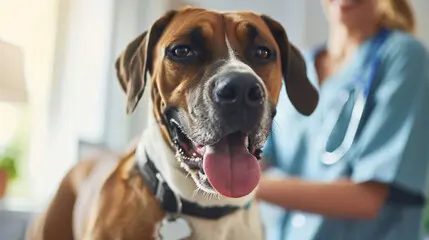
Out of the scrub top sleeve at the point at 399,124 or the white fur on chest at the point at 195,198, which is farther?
the scrub top sleeve at the point at 399,124

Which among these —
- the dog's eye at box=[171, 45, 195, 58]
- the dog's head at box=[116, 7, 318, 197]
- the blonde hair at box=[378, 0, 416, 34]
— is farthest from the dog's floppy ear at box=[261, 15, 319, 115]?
the blonde hair at box=[378, 0, 416, 34]

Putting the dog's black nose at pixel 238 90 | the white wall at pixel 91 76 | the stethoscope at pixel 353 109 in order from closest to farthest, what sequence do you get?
the dog's black nose at pixel 238 90
the white wall at pixel 91 76
the stethoscope at pixel 353 109

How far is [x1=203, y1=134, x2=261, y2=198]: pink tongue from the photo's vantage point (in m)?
0.67

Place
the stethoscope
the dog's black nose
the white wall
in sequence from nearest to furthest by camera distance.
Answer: the dog's black nose → the white wall → the stethoscope

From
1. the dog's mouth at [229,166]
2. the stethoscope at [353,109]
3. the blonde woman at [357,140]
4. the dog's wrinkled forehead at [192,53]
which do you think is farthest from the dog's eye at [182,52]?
the stethoscope at [353,109]

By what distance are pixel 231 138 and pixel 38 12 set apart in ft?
1.16

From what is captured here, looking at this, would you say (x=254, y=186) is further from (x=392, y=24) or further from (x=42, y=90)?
(x=392, y=24)

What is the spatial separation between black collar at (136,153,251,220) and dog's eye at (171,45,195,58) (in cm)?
13

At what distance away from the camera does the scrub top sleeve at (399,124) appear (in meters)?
0.92

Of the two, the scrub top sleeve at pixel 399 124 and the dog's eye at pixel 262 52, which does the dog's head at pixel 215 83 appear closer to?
the dog's eye at pixel 262 52

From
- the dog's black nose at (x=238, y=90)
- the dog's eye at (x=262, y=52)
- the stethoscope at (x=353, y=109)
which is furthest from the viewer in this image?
the stethoscope at (x=353, y=109)

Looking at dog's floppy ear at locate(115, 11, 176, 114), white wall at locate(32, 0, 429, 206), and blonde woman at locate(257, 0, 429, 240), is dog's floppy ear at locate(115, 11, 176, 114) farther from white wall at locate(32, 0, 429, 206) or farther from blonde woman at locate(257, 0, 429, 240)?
blonde woman at locate(257, 0, 429, 240)

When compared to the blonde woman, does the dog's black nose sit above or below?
above

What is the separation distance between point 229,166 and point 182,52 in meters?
0.15
